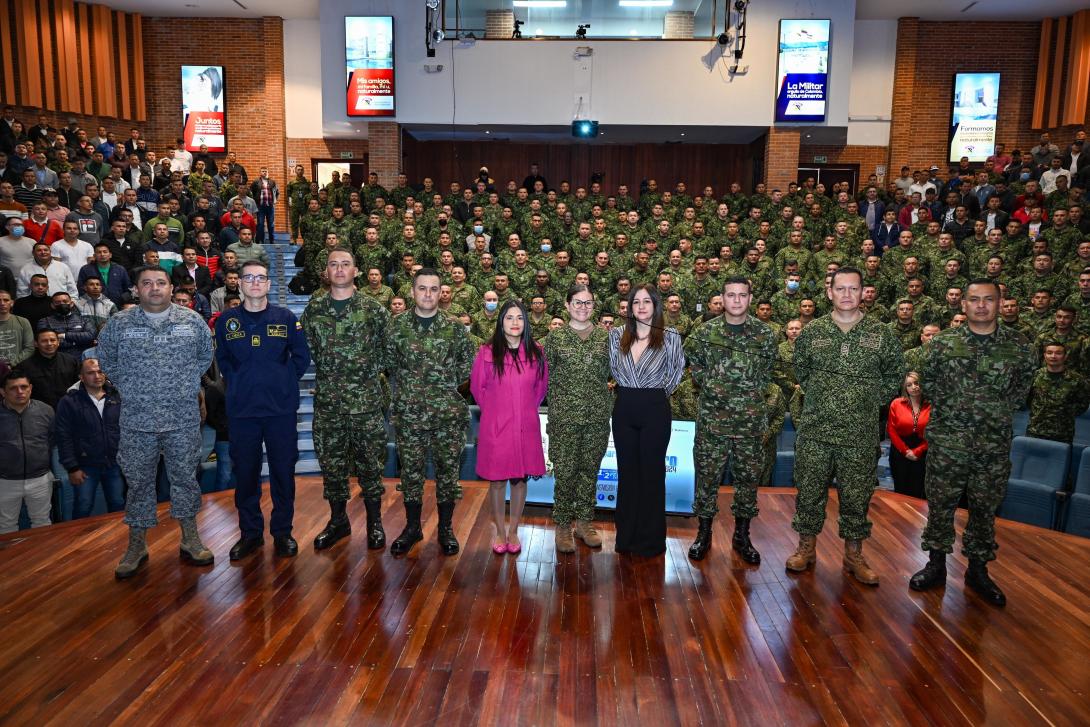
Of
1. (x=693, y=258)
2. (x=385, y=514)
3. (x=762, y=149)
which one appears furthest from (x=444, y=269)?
(x=762, y=149)

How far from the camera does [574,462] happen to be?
4035mm

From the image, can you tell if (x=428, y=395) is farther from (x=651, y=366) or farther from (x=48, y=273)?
(x=48, y=273)

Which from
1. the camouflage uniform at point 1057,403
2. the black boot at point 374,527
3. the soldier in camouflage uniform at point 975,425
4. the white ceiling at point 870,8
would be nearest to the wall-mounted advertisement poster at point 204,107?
the white ceiling at point 870,8

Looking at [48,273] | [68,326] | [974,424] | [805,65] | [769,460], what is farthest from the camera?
[805,65]

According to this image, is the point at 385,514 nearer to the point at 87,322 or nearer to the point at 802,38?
the point at 87,322

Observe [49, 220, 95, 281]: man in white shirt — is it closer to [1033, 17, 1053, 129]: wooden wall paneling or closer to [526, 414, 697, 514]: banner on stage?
[526, 414, 697, 514]: banner on stage

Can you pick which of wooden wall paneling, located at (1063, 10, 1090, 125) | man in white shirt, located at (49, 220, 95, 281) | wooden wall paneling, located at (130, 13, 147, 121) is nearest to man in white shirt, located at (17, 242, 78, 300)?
man in white shirt, located at (49, 220, 95, 281)

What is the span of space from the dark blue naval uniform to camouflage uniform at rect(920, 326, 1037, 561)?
327cm

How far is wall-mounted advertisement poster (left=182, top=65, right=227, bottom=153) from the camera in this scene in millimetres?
15906

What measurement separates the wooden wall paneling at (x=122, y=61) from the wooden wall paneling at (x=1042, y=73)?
61.3 ft

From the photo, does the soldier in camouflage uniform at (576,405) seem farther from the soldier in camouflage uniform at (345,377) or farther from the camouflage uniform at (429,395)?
the soldier in camouflage uniform at (345,377)

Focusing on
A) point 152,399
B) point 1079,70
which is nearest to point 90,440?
point 152,399

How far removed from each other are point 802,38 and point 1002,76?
520 cm

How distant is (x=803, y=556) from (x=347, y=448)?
8.25ft
